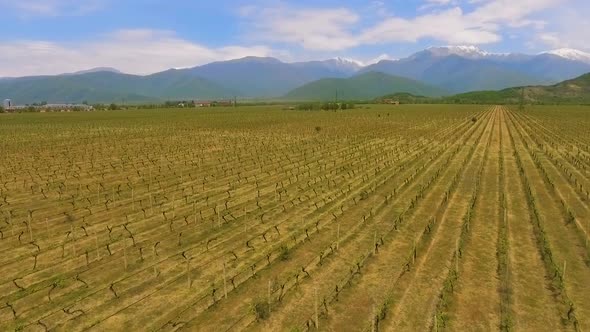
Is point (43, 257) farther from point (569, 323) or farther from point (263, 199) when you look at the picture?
point (569, 323)

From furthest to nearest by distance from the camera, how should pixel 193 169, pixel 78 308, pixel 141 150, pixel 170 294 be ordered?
pixel 141 150, pixel 193 169, pixel 170 294, pixel 78 308

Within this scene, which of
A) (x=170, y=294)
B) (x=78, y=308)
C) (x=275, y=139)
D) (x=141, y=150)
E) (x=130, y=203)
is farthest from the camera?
Result: (x=275, y=139)

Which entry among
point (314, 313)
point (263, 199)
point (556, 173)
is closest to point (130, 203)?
point (263, 199)

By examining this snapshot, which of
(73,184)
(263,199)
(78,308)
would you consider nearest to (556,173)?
(263,199)

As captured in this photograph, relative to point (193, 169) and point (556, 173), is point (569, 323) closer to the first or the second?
point (556, 173)

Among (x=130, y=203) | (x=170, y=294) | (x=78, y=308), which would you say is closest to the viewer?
(x=78, y=308)

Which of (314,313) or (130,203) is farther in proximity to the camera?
(130,203)
